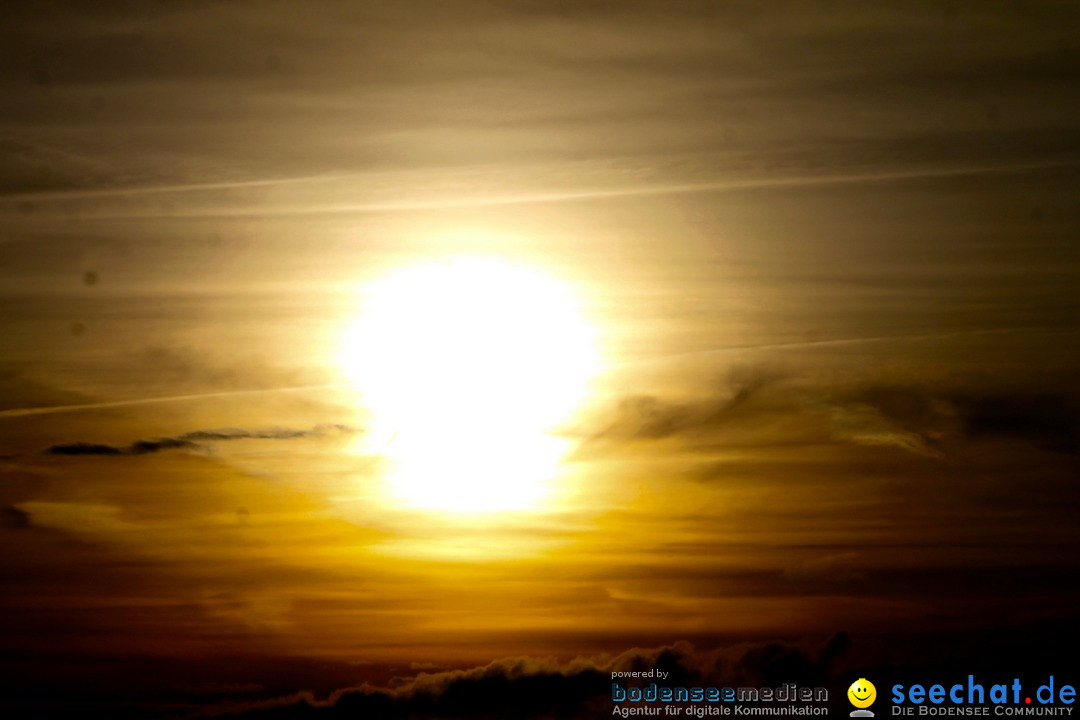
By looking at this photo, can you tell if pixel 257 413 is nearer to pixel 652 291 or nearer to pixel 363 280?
pixel 363 280

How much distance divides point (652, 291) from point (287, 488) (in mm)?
2009

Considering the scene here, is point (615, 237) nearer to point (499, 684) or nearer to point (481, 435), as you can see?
point (481, 435)

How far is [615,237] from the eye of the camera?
13156 millimetres

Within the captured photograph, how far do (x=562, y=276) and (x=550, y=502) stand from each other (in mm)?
1105

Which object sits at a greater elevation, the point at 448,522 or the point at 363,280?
the point at 363,280

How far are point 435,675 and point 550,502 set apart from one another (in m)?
0.98

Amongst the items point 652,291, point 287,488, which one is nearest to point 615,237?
point 652,291

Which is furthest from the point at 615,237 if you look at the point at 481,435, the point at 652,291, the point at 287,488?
the point at 287,488

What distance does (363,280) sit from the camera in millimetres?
13117

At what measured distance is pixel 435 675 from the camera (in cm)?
1273

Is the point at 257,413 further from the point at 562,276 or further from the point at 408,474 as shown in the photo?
the point at 562,276

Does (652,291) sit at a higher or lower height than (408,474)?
higher

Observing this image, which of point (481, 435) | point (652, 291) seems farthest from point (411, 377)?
point (652, 291)

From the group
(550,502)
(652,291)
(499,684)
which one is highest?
(652,291)
